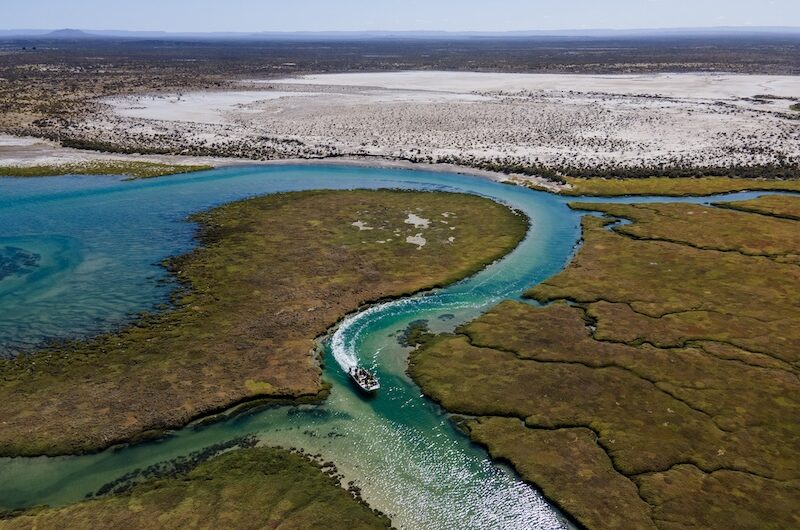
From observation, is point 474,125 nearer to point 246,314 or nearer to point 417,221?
point 417,221

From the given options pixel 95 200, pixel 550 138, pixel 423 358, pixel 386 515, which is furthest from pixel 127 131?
pixel 386 515

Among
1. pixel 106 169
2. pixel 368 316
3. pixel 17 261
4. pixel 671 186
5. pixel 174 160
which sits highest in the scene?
pixel 174 160

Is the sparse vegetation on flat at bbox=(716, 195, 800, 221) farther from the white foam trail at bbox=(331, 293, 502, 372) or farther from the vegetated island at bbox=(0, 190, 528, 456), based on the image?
the white foam trail at bbox=(331, 293, 502, 372)

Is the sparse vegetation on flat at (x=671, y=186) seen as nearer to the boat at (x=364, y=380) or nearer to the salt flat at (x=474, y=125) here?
the salt flat at (x=474, y=125)

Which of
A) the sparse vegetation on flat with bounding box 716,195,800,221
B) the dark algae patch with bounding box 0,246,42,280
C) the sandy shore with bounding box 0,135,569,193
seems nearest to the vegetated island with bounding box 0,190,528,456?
the dark algae patch with bounding box 0,246,42,280

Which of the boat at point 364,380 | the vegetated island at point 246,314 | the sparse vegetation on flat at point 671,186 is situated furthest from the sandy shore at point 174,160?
the boat at point 364,380

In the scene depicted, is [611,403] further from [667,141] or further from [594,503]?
[667,141]

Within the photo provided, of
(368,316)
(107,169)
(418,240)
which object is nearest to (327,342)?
(368,316)
